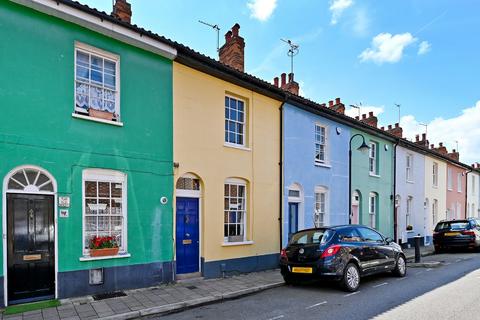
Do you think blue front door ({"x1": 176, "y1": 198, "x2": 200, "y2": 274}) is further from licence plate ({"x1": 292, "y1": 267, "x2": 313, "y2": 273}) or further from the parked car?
the parked car

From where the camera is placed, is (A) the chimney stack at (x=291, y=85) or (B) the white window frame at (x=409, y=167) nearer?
(A) the chimney stack at (x=291, y=85)

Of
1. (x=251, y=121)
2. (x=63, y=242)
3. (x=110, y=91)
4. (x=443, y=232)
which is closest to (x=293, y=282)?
(x=251, y=121)

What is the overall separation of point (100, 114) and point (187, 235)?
3988 millimetres

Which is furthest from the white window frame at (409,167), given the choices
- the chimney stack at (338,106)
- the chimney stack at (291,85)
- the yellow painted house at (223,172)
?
the yellow painted house at (223,172)

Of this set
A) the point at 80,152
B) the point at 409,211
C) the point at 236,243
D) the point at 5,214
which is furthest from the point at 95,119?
the point at 409,211

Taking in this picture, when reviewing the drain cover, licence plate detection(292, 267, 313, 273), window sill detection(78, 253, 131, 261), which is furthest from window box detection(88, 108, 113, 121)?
licence plate detection(292, 267, 313, 273)

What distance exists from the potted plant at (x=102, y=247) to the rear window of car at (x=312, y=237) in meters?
4.65

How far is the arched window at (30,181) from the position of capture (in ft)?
23.7

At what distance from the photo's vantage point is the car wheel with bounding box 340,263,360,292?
8758 mm

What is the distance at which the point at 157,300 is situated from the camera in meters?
7.74

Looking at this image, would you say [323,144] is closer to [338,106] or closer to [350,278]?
[338,106]

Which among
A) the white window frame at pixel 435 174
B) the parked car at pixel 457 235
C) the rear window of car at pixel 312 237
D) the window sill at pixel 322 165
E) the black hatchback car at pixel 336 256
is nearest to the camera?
the black hatchback car at pixel 336 256

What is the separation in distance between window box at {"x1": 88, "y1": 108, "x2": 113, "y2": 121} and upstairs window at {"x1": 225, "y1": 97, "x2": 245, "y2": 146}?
3850 mm

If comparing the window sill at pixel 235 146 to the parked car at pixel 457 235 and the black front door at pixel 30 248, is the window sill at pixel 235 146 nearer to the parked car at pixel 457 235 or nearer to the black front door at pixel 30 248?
the black front door at pixel 30 248
